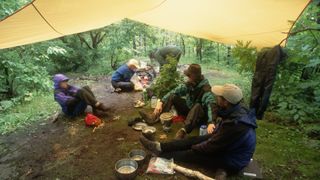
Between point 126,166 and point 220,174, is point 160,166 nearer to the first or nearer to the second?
point 126,166

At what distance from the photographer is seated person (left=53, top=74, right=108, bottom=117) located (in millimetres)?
4832

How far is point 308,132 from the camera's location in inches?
160

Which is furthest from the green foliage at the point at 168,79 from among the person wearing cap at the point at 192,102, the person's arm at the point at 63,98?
the person's arm at the point at 63,98

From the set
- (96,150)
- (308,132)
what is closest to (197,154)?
(96,150)

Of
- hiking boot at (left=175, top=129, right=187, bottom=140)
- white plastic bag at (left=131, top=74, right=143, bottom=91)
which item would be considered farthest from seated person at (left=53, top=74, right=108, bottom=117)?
hiking boot at (left=175, top=129, right=187, bottom=140)

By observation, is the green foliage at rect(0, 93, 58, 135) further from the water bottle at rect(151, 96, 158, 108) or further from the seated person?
the water bottle at rect(151, 96, 158, 108)

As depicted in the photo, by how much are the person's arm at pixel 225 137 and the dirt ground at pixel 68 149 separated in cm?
48

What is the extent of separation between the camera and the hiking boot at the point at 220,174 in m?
2.91

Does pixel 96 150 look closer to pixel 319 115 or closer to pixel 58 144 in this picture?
pixel 58 144

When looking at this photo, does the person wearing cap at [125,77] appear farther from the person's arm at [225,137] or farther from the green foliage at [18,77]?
the person's arm at [225,137]

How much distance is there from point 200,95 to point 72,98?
7.95 ft

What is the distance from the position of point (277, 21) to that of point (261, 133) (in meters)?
1.84

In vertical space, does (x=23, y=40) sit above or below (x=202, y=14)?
below

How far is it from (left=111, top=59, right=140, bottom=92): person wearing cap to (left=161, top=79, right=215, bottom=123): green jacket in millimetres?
2219
